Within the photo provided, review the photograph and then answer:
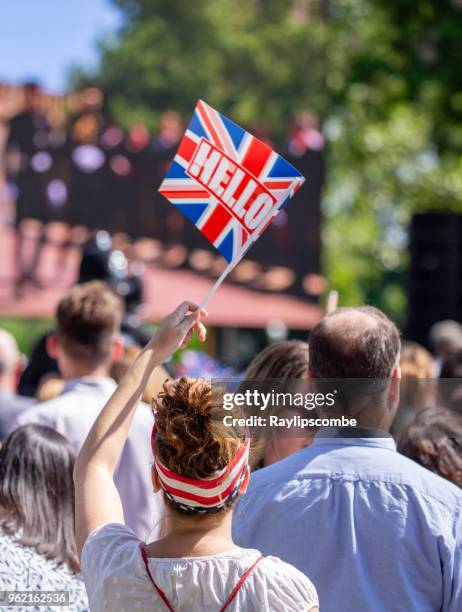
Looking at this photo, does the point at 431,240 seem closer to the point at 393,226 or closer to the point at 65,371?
the point at 65,371

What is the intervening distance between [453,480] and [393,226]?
32.5 metres

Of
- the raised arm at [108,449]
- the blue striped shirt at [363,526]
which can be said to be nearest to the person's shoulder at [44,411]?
the blue striped shirt at [363,526]

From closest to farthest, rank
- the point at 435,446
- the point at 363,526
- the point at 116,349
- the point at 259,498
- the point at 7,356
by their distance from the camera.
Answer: the point at 363,526
the point at 259,498
the point at 435,446
the point at 116,349
the point at 7,356

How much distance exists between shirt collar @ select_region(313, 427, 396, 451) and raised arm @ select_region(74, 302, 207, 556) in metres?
0.43

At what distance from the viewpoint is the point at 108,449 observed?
2043 millimetres

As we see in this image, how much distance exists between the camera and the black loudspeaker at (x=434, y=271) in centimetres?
1043

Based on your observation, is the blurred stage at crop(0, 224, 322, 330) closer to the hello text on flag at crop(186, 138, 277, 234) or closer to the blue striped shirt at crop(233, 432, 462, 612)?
the hello text on flag at crop(186, 138, 277, 234)

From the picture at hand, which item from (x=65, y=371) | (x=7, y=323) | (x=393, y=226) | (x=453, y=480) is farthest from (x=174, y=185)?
(x=7, y=323)

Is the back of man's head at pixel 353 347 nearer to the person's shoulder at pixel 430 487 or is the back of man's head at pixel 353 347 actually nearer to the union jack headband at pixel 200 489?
the person's shoulder at pixel 430 487

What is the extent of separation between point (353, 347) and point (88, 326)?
4.99ft

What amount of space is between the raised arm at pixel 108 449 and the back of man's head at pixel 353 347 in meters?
0.37

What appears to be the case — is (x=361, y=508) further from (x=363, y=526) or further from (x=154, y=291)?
(x=154, y=291)

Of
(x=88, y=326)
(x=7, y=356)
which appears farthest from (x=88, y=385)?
(x=7, y=356)

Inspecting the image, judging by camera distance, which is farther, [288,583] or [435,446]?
[435,446]
